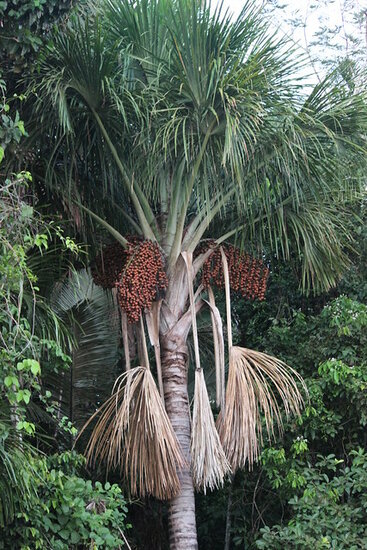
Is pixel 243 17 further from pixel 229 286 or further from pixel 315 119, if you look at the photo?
pixel 229 286

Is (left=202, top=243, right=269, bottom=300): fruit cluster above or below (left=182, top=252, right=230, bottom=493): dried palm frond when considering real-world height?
above

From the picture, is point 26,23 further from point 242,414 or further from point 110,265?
point 242,414

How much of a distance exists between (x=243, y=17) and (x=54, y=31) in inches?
57.8

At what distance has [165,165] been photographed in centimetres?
713

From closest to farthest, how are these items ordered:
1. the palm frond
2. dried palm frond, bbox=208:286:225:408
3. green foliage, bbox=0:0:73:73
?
green foliage, bbox=0:0:73:73, dried palm frond, bbox=208:286:225:408, the palm frond

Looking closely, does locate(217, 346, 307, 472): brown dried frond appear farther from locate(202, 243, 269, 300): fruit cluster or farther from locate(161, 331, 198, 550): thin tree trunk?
locate(202, 243, 269, 300): fruit cluster

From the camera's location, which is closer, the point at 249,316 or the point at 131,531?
the point at 131,531

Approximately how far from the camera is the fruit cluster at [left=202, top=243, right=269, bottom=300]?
716 cm

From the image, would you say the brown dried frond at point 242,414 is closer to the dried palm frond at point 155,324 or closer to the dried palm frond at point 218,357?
the dried palm frond at point 218,357

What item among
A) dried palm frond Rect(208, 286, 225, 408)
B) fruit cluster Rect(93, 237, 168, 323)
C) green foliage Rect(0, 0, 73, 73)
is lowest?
dried palm frond Rect(208, 286, 225, 408)

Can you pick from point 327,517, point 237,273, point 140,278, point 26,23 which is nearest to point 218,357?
point 237,273

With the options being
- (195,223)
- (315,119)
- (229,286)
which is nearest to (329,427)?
(229,286)

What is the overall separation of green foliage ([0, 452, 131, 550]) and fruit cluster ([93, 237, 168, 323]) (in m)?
1.21

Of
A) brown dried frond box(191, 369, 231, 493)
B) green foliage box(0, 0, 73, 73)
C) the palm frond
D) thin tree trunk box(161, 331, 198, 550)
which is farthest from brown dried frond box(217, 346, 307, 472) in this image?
green foliage box(0, 0, 73, 73)
